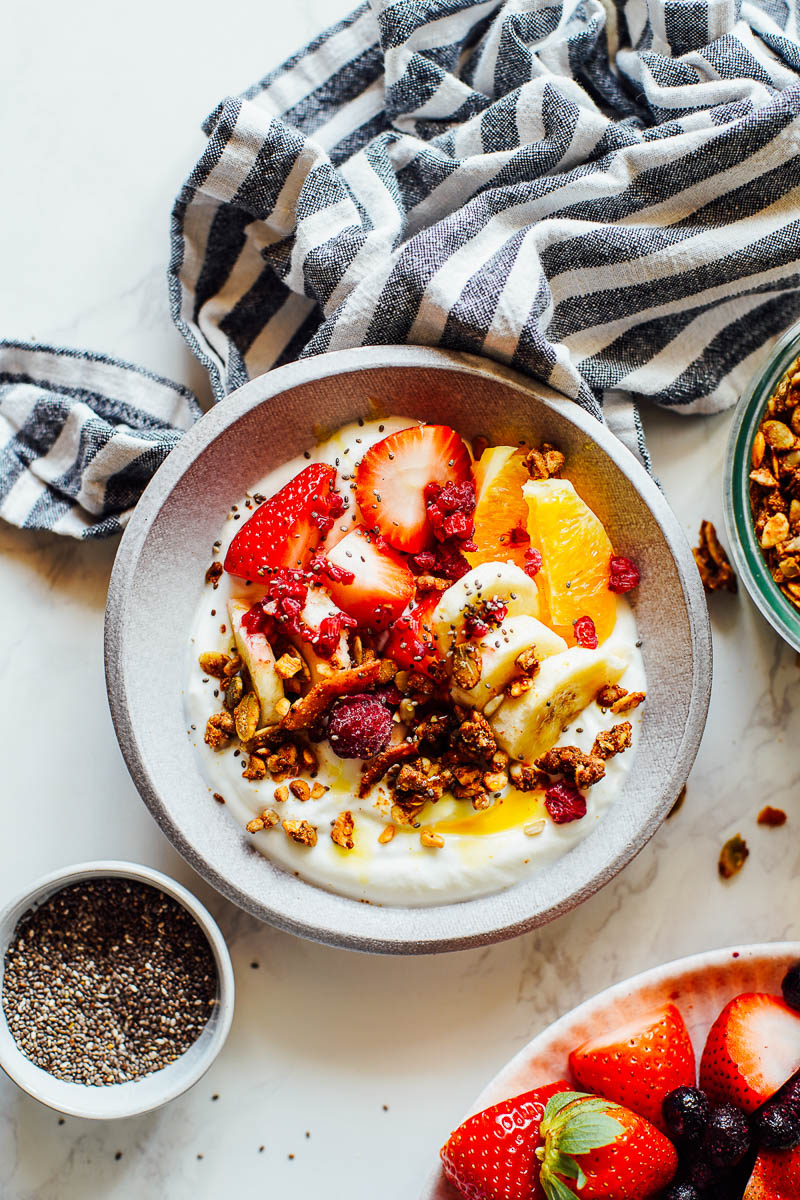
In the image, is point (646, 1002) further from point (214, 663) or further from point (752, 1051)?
point (214, 663)

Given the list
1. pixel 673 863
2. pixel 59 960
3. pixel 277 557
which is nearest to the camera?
pixel 277 557

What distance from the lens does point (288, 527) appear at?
5.23 ft

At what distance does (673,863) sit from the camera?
187 centimetres

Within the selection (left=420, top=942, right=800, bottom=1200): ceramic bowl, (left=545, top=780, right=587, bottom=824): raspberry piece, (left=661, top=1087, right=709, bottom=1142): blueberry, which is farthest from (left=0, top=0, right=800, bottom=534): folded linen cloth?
(left=661, top=1087, right=709, bottom=1142): blueberry

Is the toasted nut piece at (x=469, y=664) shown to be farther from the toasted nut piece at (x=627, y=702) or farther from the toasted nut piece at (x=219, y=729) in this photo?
the toasted nut piece at (x=219, y=729)

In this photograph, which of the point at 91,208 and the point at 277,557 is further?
the point at 91,208

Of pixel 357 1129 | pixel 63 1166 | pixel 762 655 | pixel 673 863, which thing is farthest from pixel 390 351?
pixel 63 1166

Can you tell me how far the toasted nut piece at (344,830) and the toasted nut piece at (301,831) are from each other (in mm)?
36

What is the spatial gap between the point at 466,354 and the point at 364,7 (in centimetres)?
74

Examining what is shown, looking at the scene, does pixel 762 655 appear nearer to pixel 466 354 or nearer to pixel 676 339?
pixel 676 339

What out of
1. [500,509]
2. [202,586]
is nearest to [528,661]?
[500,509]

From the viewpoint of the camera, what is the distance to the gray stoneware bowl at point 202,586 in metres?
1.58

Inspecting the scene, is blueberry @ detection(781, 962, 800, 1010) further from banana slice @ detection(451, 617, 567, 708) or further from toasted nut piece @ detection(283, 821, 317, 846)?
toasted nut piece @ detection(283, 821, 317, 846)

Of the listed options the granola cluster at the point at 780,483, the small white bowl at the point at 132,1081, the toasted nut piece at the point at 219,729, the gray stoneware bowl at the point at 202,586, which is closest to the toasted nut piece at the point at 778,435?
the granola cluster at the point at 780,483
